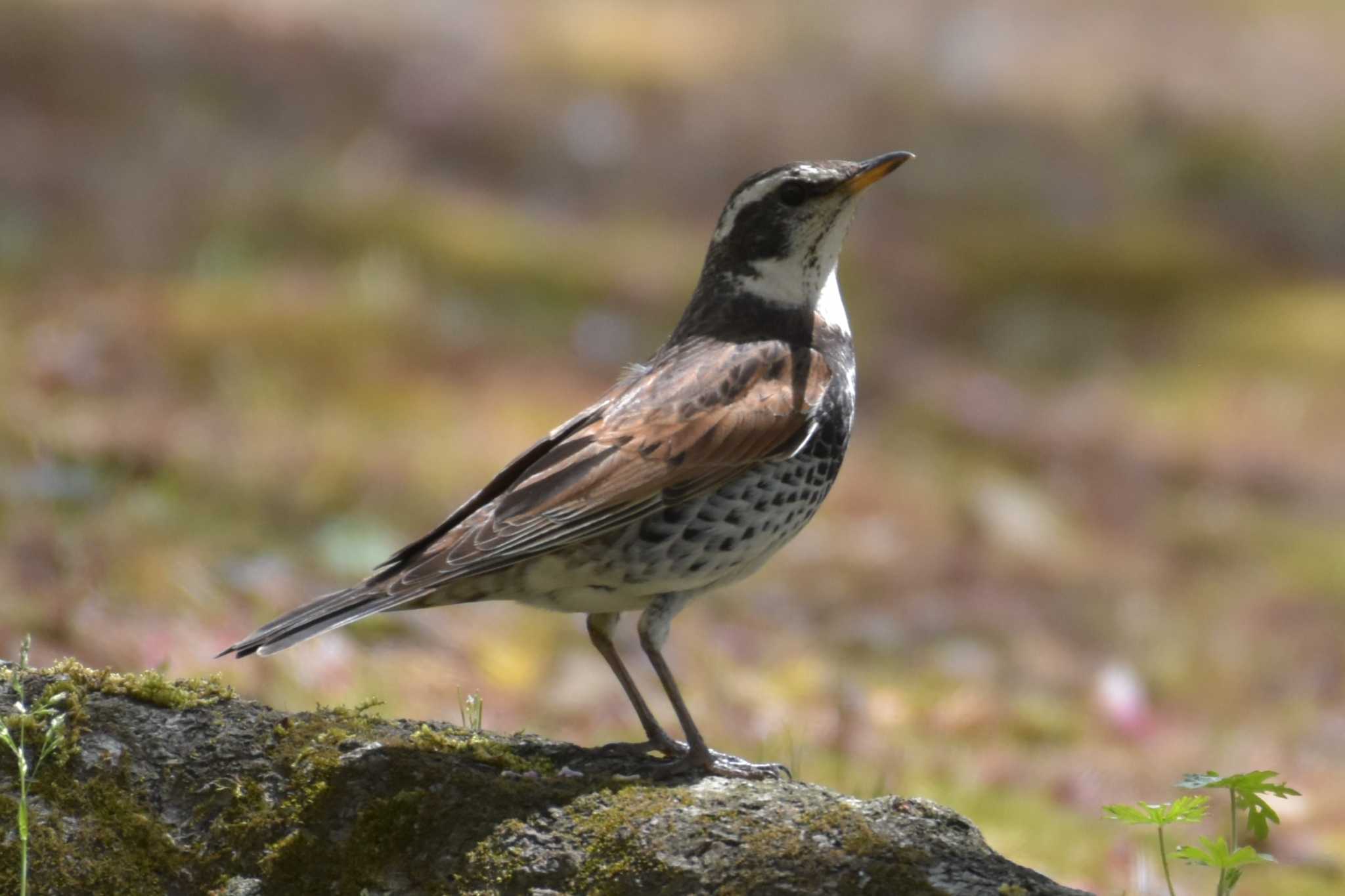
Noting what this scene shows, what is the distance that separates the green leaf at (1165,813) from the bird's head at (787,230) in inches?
91.8

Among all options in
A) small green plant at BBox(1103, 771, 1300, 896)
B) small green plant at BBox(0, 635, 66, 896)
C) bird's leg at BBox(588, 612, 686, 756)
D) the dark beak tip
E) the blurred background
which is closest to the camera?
small green plant at BBox(0, 635, 66, 896)

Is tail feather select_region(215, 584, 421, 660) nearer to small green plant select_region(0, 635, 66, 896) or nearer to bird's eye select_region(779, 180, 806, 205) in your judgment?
small green plant select_region(0, 635, 66, 896)

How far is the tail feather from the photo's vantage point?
160 inches

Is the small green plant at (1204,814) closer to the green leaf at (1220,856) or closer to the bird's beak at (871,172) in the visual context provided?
the green leaf at (1220,856)

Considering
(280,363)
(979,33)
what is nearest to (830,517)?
(280,363)

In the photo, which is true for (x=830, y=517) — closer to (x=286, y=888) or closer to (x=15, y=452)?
(x=15, y=452)

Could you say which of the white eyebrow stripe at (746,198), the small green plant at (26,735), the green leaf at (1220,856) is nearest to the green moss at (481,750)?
the small green plant at (26,735)

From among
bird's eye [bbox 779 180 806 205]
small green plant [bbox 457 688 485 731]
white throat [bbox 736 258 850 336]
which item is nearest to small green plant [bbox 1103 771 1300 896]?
small green plant [bbox 457 688 485 731]

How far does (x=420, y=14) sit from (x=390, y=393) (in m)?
9.04

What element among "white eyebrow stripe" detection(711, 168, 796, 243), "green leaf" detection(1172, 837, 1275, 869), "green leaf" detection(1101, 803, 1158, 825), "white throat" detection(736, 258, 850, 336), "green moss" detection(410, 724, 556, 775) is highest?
"white eyebrow stripe" detection(711, 168, 796, 243)

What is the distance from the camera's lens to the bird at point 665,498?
14.5ft

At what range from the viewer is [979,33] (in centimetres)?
1964

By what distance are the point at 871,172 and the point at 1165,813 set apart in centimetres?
237

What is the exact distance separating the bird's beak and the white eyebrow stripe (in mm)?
192
